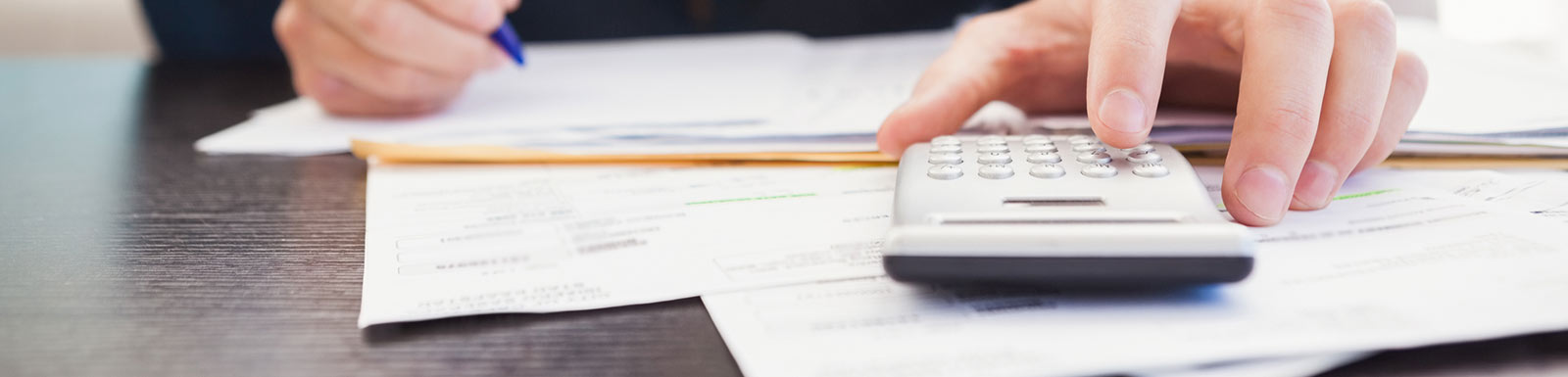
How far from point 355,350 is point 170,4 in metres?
0.96

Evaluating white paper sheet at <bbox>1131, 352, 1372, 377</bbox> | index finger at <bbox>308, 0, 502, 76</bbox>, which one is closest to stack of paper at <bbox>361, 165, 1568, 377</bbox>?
white paper sheet at <bbox>1131, 352, 1372, 377</bbox>

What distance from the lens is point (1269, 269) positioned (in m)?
0.27

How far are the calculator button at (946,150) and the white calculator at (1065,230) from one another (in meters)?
0.03

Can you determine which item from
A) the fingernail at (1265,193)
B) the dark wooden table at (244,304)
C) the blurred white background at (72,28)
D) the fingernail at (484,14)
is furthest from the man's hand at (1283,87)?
the blurred white background at (72,28)

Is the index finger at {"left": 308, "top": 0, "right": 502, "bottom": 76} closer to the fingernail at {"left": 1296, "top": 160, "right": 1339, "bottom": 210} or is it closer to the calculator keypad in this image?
the calculator keypad

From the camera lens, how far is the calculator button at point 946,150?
348 mm

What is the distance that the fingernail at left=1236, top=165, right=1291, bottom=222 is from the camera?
312 millimetres

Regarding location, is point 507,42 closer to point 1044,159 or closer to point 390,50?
point 390,50

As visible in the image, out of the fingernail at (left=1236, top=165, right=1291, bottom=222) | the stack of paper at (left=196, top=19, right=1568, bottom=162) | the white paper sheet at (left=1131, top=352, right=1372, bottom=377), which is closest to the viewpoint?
the white paper sheet at (left=1131, top=352, right=1372, bottom=377)

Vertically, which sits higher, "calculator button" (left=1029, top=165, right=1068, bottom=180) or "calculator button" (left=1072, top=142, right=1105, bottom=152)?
"calculator button" (left=1029, top=165, right=1068, bottom=180)

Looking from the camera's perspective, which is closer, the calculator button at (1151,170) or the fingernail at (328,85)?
the calculator button at (1151,170)

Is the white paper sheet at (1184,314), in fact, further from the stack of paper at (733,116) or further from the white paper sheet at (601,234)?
the stack of paper at (733,116)

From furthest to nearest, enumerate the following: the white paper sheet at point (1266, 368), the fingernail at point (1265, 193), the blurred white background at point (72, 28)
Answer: the blurred white background at point (72, 28), the fingernail at point (1265, 193), the white paper sheet at point (1266, 368)

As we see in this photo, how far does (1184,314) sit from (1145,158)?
0.10 meters
